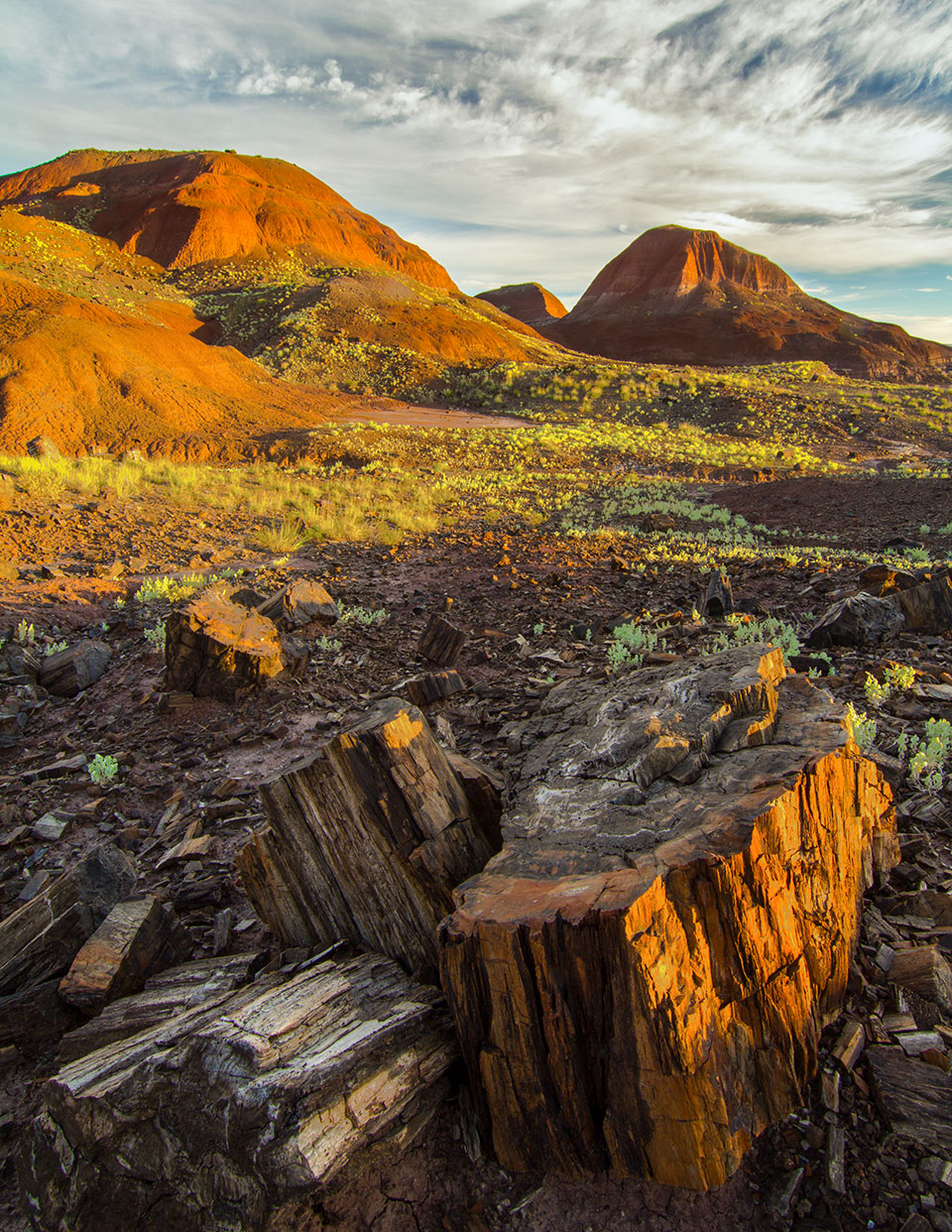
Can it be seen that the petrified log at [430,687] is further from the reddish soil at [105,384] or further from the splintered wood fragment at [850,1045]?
the reddish soil at [105,384]

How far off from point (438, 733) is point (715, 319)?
88508 mm

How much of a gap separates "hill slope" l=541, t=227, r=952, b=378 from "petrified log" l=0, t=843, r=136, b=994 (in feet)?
258

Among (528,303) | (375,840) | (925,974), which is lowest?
(925,974)

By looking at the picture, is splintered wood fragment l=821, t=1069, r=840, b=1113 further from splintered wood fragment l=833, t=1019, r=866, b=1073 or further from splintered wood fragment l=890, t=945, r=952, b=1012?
splintered wood fragment l=890, t=945, r=952, b=1012

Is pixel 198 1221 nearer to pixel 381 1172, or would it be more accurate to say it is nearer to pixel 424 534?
pixel 381 1172

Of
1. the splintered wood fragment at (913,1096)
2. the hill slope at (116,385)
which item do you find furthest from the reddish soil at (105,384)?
the splintered wood fragment at (913,1096)

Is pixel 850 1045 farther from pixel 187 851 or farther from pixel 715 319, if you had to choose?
pixel 715 319

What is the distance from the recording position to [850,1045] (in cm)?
203

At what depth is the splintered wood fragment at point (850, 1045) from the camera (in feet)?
6.50

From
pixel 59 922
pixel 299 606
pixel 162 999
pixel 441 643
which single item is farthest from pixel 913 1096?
pixel 299 606

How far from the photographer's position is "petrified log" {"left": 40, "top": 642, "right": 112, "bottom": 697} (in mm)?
5777

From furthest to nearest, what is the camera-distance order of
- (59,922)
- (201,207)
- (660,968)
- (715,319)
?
1. (715,319)
2. (201,207)
3. (59,922)
4. (660,968)

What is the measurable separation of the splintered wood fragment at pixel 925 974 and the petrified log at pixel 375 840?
1.56 m

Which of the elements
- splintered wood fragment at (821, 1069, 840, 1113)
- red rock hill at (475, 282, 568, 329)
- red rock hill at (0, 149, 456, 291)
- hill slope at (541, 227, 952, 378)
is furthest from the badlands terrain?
red rock hill at (475, 282, 568, 329)
